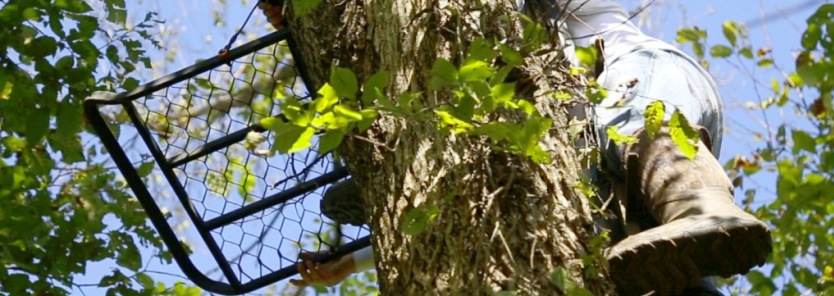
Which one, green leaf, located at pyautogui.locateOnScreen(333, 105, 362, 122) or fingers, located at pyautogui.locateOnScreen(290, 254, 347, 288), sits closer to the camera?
green leaf, located at pyautogui.locateOnScreen(333, 105, 362, 122)

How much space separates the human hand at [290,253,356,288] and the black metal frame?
30 millimetres

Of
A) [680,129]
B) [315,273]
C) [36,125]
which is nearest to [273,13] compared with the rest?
[315,273]

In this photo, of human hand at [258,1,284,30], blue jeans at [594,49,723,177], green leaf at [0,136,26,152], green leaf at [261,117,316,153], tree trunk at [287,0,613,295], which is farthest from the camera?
green leaf at [0,136,26,152]

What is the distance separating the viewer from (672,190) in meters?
2.61

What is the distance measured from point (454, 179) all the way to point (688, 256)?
45 centimetres

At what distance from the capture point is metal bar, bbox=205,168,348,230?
105 inches

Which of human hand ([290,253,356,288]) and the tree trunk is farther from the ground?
human hand ([290,253,356,288])

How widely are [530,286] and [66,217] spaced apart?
225 centimetres

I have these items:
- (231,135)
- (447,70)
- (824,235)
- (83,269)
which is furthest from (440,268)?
(824,235)

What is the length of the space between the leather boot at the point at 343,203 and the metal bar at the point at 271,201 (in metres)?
0.04

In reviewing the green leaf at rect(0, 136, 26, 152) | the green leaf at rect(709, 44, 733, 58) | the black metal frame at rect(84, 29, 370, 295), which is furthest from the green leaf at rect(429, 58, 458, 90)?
the green leaf at rect(709, 44, 733, 58)

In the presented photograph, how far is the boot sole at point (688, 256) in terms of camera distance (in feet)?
7.29

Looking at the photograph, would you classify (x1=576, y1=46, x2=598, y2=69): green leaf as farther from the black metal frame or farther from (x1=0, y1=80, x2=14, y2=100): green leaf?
(x1=0, y1=80, x2=14, y2=100): green leaf

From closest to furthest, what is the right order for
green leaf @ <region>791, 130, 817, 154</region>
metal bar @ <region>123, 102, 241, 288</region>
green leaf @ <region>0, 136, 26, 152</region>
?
metal bar @ <region>123, 102, 241, 288</region>, green leaf @ <region>0, 136, 26, 152</region>, green leaf @ <region>791, 130, 817, 154</region>
